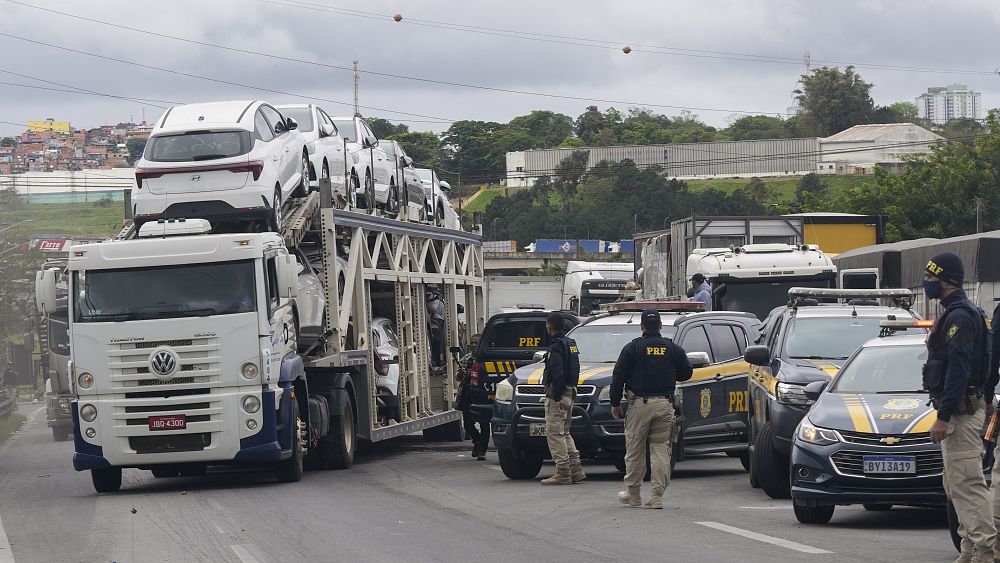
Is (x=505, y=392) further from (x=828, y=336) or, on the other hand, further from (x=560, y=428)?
(x=828, y=336)

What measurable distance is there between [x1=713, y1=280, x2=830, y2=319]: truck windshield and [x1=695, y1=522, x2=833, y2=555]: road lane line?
12878 millimetres

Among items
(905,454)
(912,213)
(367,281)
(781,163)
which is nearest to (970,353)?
(905,454)

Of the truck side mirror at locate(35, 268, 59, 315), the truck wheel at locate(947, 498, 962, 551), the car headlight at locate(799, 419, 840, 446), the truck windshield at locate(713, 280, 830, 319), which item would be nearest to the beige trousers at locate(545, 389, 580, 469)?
the car headlight at locate(799, 419, 840, 446)

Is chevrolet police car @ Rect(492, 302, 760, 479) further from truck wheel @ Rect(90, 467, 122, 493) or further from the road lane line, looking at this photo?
truck wheel @ Rect(90, 467, 122, 493)

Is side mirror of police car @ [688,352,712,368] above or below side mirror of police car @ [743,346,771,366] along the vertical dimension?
below

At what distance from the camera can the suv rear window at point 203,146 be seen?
59.9 feet

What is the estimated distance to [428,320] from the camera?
2497cm

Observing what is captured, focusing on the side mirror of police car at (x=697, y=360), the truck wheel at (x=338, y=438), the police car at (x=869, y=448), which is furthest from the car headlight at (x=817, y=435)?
the truck wheel at (x=338, y=438)

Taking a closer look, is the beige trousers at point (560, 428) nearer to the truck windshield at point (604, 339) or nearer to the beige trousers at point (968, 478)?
the truck windshield at point (604, 339)

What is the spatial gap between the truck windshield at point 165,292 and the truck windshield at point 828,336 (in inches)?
237

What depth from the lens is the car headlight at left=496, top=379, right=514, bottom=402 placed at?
57.8 ft

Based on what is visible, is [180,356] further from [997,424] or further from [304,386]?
[997,424]

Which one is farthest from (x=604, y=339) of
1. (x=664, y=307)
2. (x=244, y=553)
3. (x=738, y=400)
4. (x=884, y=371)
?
(x=244, y=553)

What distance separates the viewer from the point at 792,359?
15812 millimetres
